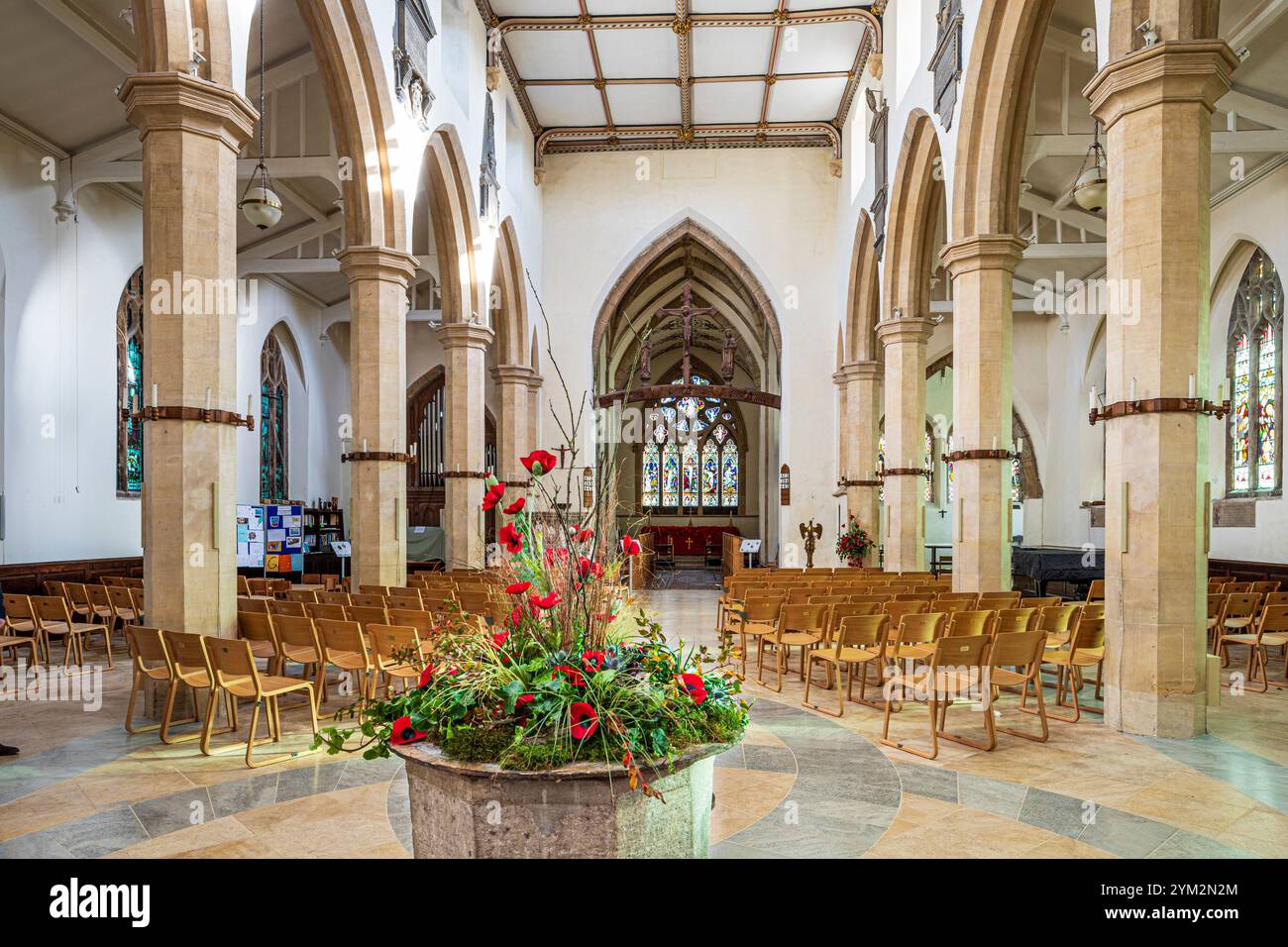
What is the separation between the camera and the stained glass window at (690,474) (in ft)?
110

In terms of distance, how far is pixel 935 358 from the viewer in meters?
22.9

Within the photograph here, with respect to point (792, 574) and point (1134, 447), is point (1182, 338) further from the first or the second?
point (792, 574)

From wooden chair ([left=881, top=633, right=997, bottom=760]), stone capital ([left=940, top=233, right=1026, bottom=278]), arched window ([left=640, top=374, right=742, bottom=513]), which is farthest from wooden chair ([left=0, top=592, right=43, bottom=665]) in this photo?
arched window ([left=640, top=374, right=742, bottom=513])

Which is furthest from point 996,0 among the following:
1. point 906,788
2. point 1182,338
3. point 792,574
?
point 906,788

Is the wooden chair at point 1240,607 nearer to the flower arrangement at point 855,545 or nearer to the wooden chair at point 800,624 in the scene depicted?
the wooden chair at point 800,624

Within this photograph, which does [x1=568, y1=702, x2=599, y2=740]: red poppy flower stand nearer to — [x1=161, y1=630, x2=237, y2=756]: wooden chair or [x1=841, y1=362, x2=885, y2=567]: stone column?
[x1=161, y1=630, x2=237, y2=756]: wooden chair

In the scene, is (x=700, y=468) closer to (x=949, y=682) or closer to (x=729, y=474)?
(x=729, y=474)

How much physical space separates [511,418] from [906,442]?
837 centimetres

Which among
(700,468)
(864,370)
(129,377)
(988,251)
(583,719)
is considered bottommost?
(583,719)

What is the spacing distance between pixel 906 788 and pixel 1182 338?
374 centimetres

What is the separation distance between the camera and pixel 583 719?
105 inches

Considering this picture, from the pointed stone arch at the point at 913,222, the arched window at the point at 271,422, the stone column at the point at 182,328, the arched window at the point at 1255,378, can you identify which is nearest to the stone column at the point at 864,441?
the pointed stone arch at the point at 913,222

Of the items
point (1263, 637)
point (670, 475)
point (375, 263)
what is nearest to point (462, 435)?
point (375, 263)

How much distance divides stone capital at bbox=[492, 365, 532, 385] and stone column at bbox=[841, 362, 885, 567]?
22.0 feet
